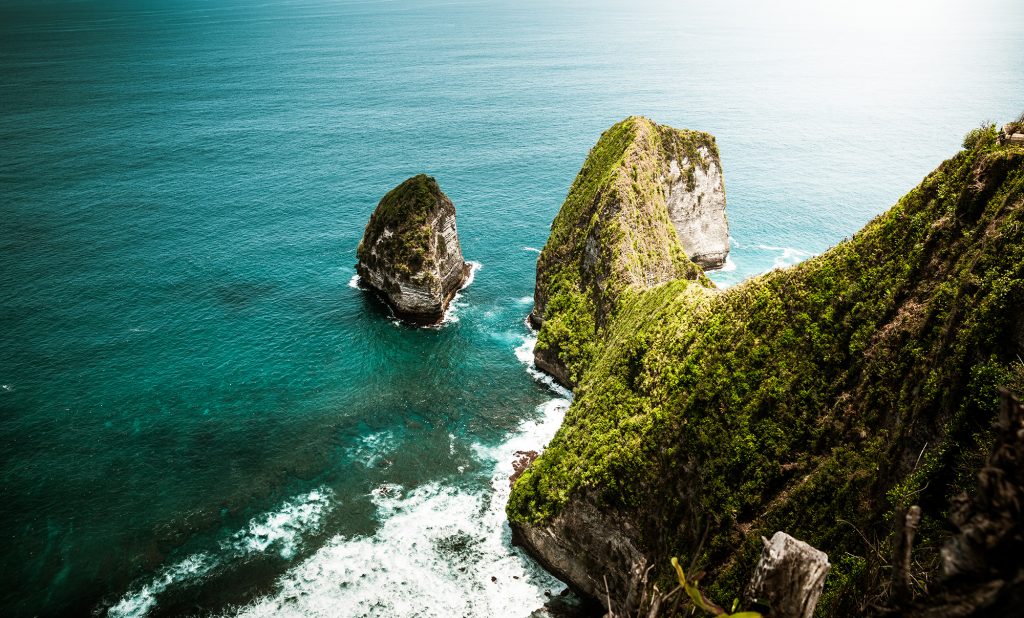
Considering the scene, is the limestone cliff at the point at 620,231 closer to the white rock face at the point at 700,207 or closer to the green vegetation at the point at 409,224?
the white rock face at the point at 700,207

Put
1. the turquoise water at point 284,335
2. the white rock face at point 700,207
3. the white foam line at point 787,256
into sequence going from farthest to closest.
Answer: the white foam line at point 787,256 < the white rock face at point 700,207 < the turquoise water at point 284,335

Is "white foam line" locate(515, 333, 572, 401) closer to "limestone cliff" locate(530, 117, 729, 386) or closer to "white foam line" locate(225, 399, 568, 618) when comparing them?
"limestone cliff" locate(530, 117, 729, 386)

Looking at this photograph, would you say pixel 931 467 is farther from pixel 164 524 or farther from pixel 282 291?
pixel 282 291

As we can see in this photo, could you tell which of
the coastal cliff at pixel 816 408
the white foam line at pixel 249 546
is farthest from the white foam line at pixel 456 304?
the coastal cliff at pixel 816 408

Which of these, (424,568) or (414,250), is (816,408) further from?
(414,250)

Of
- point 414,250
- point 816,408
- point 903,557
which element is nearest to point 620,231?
point 414,250

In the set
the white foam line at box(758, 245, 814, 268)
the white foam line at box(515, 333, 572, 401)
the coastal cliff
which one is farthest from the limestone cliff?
the coastal cliff
